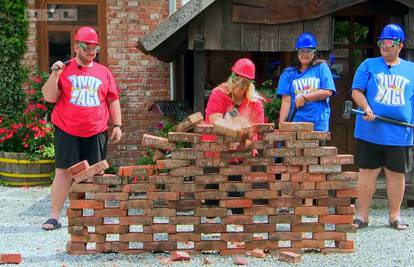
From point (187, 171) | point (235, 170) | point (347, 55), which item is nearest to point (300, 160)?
point (235, 170)

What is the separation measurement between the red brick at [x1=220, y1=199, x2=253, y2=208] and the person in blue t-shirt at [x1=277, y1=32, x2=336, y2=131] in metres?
1.19

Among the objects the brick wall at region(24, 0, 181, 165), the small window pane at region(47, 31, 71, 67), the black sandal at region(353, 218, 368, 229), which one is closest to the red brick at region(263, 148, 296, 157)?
the black sandal at region(353, 218, 368, 229)

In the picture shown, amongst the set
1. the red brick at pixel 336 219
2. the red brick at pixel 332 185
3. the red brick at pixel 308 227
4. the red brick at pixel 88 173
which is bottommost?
the red brick at pixel 308 227

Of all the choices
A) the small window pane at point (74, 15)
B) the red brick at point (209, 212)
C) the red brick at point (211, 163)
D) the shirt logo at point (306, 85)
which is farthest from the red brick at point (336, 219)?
the small window pane at point (74, 15)

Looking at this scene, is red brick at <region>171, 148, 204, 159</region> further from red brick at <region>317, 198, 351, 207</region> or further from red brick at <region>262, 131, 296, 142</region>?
red brick at <region>317, 198, 351, 207</region>

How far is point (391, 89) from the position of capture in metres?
5.13

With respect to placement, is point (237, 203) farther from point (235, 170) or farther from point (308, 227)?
point (308, 227)

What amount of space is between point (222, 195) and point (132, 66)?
428 centimetres

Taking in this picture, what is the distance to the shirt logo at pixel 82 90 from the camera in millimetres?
4953

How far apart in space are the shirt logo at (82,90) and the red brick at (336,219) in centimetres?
225

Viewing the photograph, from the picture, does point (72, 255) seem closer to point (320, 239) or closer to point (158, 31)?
point (320, 239)

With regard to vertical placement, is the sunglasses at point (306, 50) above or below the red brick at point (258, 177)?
above

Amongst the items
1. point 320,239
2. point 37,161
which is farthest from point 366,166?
point 37,161

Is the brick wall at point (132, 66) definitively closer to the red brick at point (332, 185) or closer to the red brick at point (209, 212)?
the red brick at point (209, 212)
